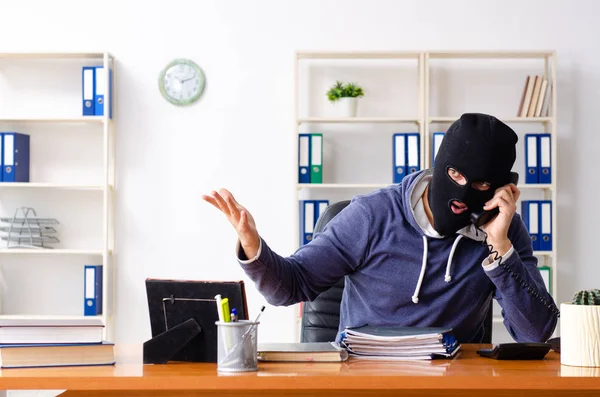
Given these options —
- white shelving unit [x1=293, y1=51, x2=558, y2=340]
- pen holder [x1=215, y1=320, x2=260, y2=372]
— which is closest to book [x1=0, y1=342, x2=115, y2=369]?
pen holder [x1=215, y1=320, x2=260, y2=372]

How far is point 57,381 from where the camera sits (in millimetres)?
1389

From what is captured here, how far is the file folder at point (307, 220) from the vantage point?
4.35 metres

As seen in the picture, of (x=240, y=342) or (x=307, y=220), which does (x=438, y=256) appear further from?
(x=307, y=220)

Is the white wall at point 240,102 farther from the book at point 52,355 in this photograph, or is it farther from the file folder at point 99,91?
the book at point 52,355

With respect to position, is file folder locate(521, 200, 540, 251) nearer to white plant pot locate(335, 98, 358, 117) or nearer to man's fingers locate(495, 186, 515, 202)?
white plant pot locate(335, 98, 358, 117)

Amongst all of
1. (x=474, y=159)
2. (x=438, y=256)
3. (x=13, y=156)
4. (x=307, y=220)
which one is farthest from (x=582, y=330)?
(x=13, y=156)

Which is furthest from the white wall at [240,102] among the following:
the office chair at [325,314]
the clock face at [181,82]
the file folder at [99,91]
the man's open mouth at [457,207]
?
the man's open mouth at [457,207]

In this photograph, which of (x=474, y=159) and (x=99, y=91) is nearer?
(x=474, y=159)

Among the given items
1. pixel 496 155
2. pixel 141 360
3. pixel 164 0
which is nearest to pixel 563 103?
pixel 164 0

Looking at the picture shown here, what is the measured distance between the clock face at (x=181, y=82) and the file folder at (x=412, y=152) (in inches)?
46.5

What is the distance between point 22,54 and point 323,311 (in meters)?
2.69

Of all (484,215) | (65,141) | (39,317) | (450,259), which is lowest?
(39,317)

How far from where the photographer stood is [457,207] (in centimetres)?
199

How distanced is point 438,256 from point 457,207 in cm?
19
